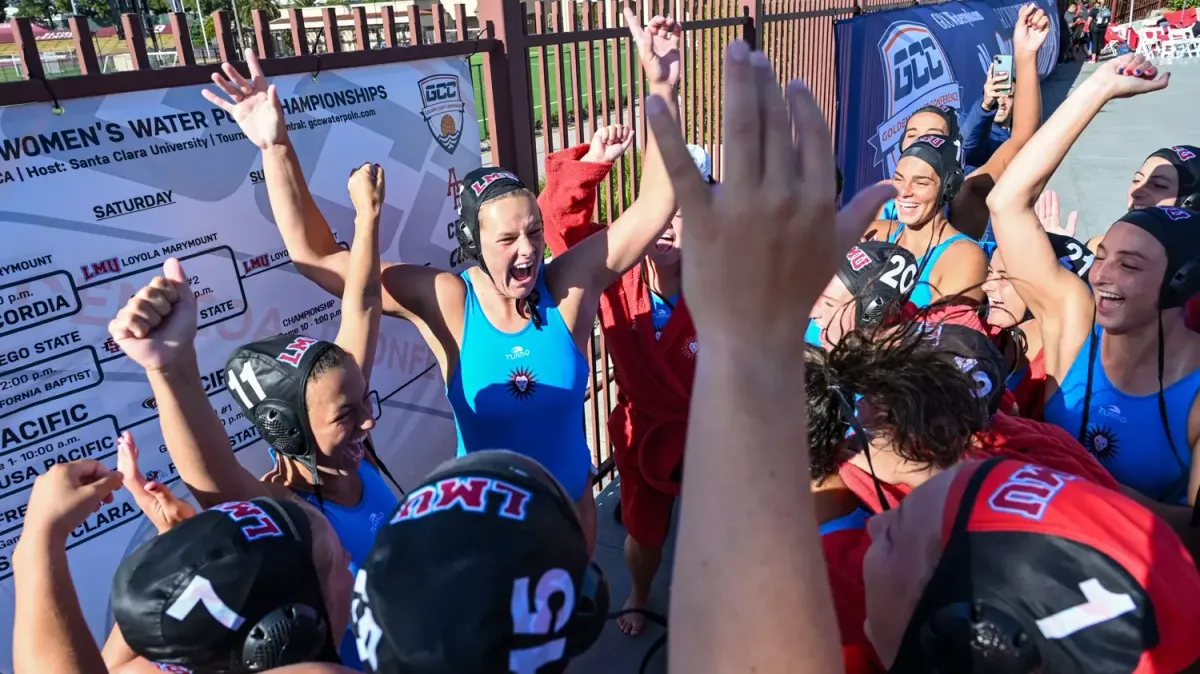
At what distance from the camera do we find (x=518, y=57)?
120 inches

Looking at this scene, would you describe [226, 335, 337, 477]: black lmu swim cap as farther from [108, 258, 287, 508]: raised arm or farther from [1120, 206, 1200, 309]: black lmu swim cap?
[1120, 206, 1200, 309]: black lmu swim cap

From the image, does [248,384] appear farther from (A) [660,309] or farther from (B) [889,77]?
(B) [889,77]

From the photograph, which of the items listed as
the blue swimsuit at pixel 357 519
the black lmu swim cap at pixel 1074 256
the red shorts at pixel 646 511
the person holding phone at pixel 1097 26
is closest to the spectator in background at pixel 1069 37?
the person holding phone at pixel 1097 26

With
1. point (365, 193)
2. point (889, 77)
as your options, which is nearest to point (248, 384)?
point (365, 193)

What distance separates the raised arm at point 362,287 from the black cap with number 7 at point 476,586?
1280 mm

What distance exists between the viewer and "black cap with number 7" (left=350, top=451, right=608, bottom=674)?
2.93 ft

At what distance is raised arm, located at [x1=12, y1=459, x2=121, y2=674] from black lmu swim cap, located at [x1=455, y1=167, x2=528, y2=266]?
1.23 meters

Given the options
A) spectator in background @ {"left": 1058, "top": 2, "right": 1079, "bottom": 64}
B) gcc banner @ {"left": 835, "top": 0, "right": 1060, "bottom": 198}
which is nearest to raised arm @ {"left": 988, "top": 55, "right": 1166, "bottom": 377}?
gcc banner @ {"left": 835, "top": 0, "right": 1060, "bottom": 198}

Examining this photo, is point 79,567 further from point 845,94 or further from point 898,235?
point 845,94

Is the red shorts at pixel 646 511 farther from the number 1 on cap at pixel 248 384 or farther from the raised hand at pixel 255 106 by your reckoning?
the raised hand at pixel 255 106

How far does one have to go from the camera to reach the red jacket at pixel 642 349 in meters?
2.93

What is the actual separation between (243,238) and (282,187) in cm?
26

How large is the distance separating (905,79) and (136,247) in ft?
23.4

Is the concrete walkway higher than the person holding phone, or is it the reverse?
the person holding phone
